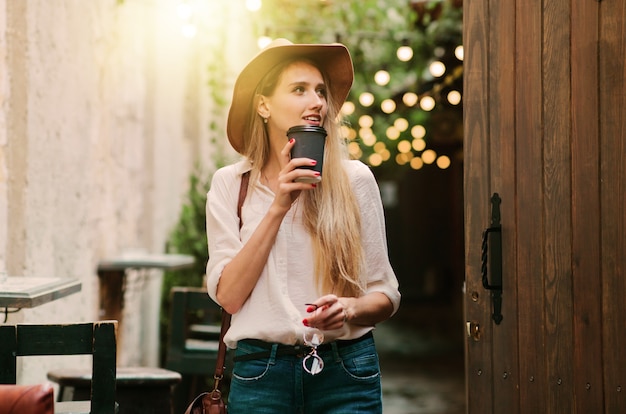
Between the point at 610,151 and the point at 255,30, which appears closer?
the point at 610,151

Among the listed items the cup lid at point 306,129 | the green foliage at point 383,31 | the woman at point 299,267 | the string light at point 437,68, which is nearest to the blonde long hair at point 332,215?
the woman at point 299,267

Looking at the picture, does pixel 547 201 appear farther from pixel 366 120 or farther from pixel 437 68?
pixel 366 120

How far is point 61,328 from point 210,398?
1.67ft

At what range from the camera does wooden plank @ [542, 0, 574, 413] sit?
2971 millimetres

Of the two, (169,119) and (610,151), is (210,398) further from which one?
(169,119)

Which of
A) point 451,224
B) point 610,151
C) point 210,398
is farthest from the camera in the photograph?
point 451,224

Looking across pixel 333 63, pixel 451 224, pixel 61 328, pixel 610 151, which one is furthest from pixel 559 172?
pixel 451 224

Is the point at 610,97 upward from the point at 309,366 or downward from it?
upward

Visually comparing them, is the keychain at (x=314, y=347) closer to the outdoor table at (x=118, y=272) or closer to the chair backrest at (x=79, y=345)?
the chair backrest at (x=79, y=345)

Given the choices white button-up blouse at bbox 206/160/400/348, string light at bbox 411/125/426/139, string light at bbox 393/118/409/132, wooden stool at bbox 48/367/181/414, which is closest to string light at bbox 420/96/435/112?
string light at bbox 393/118/409/132

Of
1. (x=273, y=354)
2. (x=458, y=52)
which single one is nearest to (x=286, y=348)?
(x=273, y=354)

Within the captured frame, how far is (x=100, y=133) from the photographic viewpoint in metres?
5.55

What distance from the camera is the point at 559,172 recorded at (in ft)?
9.84

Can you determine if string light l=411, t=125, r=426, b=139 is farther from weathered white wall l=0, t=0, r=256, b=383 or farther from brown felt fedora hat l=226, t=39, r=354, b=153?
brown felt fedora hat l=226, t=39, r=354, b=153
